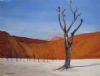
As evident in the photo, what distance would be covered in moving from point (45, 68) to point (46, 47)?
25 cm

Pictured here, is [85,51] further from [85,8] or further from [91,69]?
[85,8]

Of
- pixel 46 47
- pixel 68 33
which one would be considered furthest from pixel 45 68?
pixel 68 33

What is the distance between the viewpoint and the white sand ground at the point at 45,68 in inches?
141

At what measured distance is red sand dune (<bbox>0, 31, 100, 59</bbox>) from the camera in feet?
11.8

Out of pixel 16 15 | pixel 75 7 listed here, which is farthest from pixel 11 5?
pixel 75 7

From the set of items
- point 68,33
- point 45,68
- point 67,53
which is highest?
point 68,33

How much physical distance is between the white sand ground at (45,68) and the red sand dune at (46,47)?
0.23 ft

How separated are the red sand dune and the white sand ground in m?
0.07

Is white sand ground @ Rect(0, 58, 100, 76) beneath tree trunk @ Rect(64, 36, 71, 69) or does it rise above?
beneath

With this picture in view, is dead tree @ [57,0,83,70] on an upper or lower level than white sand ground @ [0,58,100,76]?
upper

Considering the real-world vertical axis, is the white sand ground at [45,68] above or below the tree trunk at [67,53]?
below

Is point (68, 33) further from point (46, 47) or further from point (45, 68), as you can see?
point (45, 68)

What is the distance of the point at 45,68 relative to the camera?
3.68 m

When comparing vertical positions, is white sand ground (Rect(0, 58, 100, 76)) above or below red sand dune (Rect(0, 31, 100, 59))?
below
